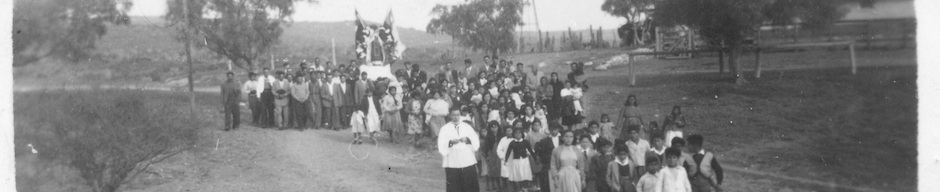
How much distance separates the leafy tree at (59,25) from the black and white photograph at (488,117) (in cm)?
5

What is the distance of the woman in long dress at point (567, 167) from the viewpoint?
845 cm

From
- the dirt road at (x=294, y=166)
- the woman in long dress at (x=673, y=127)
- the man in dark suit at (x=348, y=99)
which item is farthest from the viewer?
the man in dark suit at (x=348, y=99)

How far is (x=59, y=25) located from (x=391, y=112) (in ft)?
18.3

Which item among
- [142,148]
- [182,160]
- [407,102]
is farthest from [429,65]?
[142,148]

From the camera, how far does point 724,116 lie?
45.9ft

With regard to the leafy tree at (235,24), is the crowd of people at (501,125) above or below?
below

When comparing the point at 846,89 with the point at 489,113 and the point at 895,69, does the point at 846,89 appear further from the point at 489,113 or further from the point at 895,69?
the point at 489,113

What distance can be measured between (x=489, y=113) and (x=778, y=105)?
19.0 feet

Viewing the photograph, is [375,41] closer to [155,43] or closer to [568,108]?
[568,108]

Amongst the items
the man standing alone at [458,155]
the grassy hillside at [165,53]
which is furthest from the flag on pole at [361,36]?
the man standing alone at [458,155]

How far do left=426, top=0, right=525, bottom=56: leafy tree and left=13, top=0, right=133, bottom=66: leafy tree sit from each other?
54.8ft

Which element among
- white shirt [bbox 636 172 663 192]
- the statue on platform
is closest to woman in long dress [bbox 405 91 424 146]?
the statue on platform

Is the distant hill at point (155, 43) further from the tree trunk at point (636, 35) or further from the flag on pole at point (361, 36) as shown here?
the tree trunk at point (636, 35)

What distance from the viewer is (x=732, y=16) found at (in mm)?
14773
